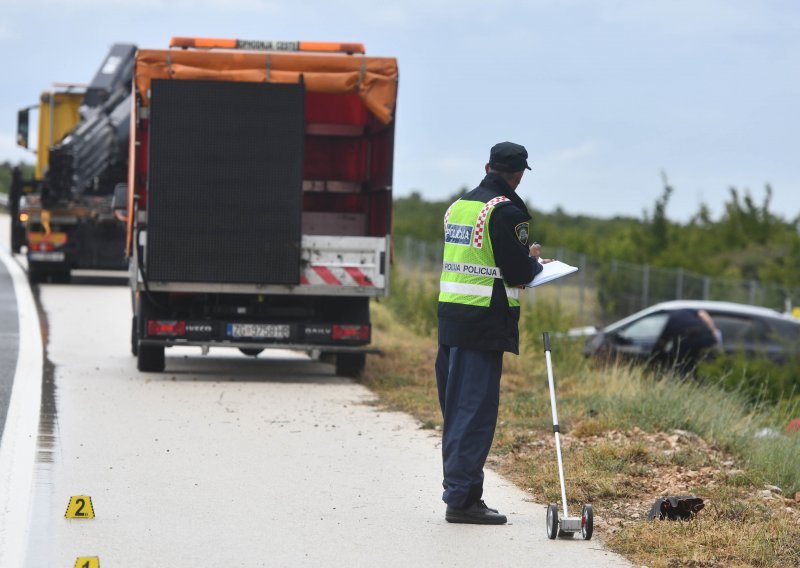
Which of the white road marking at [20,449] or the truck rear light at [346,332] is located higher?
the truck rear light at [346,332]

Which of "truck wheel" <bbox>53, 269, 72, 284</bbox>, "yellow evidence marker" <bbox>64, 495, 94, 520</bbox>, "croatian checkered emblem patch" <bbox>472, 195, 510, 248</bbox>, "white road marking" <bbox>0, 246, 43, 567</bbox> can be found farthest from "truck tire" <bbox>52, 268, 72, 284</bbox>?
"croatian checkered emblem patch" <bbox>472, 195, 510, 248</bbox>

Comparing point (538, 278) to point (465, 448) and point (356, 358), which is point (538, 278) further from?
point (356, 358)

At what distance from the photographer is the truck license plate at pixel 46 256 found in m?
26.4

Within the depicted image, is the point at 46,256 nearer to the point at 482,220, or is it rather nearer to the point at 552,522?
the point at 482,220

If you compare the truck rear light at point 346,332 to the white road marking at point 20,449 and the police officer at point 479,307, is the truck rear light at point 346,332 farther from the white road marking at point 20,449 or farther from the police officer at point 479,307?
the police officer at point 479,307

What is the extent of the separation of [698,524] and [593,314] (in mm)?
24712

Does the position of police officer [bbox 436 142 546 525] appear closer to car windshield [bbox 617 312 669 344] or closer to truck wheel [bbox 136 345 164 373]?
truck wheel [bbox 136 345 164 373]

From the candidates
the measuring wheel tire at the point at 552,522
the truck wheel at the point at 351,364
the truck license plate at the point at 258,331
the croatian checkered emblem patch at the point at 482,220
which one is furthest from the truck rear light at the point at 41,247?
the measuring wheel tire at the point at 552,522

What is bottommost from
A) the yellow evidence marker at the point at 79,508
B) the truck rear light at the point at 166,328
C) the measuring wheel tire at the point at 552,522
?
the yellow evidence marker at the point at 79,508

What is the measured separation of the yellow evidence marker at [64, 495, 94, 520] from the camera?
753 centimetres

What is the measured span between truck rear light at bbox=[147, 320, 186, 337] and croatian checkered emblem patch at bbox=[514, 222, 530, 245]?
725 centimetres

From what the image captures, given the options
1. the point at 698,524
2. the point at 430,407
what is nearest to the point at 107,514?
the point at 698,524

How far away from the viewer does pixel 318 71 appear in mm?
14445

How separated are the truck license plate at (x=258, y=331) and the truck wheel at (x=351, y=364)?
812 millimetres
